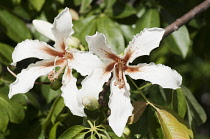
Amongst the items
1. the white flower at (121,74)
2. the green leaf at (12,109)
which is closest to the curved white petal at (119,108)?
the white flower at (121,74)

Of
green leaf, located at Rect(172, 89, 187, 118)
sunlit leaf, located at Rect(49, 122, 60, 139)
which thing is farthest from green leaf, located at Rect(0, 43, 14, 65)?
green leaf, located at Rect(172, 89, 187, 118)

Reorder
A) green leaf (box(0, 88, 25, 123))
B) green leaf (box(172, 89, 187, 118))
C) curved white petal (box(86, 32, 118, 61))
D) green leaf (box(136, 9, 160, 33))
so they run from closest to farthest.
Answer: curved white petal (box(86, 32, 118, 61))
green leaf (box(172, 89, 187, 118))
green leaf (box(0, 88, 25, 123))
green leaf (box(136, 9, 160, 33))

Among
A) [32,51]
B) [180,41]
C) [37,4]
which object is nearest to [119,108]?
[32,51]

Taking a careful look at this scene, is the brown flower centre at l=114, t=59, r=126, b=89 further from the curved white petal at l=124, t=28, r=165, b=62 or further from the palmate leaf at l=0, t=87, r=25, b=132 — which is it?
the palmate leaf at l=0, t=87, r=25, b=132

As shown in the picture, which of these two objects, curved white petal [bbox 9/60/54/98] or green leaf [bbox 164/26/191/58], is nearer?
curved white petal [bbox 9/60/54/98]

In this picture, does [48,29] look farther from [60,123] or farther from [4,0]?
[4,0]

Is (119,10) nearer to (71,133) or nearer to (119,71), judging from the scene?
(119,71)
